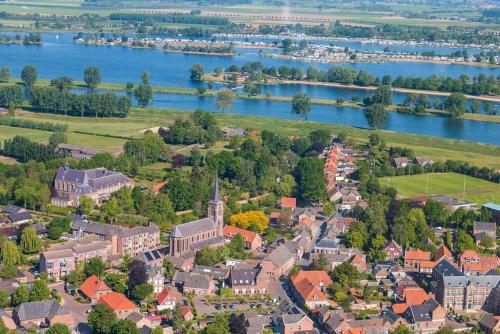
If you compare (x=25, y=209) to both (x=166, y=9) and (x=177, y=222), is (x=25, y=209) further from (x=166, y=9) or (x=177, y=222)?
(x=166, y=9)

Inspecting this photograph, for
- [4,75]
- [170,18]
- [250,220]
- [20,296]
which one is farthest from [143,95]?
[170,18]

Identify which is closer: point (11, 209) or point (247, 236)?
point (247, 236)

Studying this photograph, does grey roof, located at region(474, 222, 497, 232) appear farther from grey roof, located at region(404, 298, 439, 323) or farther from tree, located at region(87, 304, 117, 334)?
tree, located at region(87, 304, 117, 334)

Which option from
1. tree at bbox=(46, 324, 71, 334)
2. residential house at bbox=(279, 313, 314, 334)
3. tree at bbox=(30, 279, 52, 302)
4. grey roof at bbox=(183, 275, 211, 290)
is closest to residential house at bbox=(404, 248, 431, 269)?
residential house at bbox=(279, 313, 314, 334)

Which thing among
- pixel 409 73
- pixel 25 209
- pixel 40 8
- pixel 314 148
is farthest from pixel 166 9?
pixel 25 209

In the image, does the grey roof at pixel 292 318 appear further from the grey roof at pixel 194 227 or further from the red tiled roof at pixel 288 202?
the red tiled roof at pixel 288 202

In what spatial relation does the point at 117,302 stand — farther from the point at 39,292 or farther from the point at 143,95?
the point at 143,95
